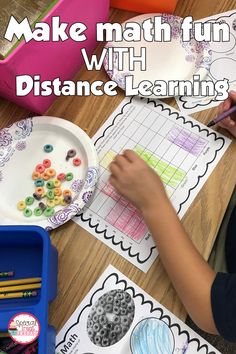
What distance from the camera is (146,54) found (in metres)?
0.77

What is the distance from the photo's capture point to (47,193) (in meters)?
0.67

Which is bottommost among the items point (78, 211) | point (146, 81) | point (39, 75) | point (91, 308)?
point (91, 308)

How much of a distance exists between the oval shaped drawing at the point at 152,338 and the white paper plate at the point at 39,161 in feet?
0.63

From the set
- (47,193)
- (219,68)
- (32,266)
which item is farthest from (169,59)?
(32,266)

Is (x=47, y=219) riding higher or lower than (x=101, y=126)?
lower

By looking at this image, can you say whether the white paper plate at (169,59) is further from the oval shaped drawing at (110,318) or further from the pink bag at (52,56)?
the oval shaped drawing at (110,318)

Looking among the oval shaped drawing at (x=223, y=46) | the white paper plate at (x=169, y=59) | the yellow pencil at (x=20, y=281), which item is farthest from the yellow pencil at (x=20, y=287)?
the oval shaped drawing at (x=223, y=46)

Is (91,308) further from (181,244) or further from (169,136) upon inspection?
(169,136)

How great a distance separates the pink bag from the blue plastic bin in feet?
0.74

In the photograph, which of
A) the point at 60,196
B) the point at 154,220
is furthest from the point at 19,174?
the point at 154,220

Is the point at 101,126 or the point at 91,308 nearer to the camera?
the point at 91,308

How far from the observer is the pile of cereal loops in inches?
26.3

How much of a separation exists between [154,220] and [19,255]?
21cm

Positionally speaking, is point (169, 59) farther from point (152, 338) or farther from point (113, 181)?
point (152, 338)
